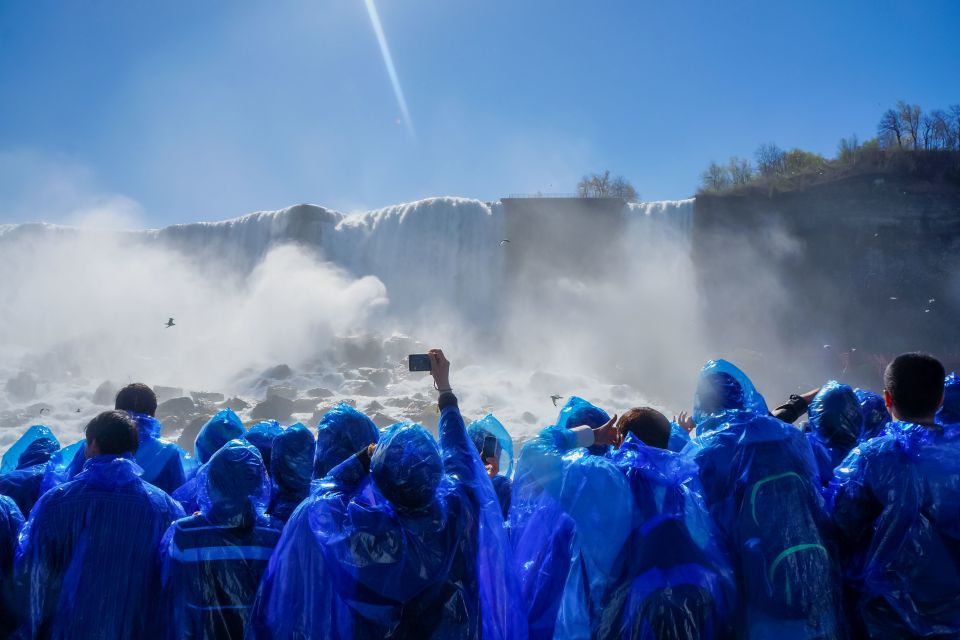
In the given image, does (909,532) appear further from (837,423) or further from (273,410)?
(273,410)

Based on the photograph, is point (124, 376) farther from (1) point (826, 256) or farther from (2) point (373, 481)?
(1) point (826, 256)

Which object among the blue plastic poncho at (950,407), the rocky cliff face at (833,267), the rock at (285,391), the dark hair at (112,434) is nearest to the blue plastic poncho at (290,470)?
the dark hair at (112,434)

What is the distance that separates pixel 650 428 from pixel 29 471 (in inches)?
100

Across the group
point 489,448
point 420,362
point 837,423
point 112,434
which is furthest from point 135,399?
point 837,423

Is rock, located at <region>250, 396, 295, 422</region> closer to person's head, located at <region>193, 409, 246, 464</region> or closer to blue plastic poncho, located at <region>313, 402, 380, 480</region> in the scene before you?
person's head, located at <region>193, 409, 246, 464</region>

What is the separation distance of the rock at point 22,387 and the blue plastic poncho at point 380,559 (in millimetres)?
20036

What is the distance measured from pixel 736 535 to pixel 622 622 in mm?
466

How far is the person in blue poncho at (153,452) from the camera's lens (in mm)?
2895

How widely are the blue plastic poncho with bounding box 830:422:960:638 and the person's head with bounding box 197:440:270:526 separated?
184 cm

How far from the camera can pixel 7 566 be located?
2.17 metres

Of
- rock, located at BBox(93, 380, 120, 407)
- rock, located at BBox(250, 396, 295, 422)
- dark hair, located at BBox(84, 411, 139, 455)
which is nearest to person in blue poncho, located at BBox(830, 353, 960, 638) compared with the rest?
dark hair, located at BBox(84, 411, 139, 455)

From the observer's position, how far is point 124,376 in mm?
20812

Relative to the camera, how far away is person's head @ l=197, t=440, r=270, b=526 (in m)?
2.00

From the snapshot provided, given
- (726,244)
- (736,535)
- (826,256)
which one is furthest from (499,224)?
(736,535)
